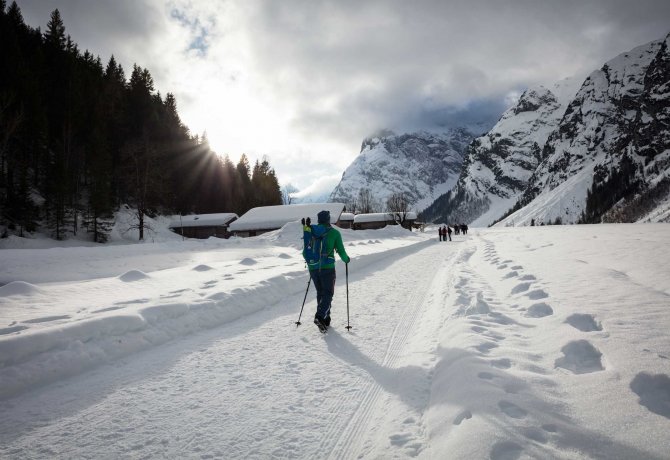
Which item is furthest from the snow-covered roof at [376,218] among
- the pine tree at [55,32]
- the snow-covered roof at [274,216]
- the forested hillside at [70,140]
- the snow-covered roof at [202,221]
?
the pine tree at [55,32]

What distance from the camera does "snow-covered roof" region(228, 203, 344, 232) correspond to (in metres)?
45.3

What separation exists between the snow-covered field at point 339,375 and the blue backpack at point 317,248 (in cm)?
127

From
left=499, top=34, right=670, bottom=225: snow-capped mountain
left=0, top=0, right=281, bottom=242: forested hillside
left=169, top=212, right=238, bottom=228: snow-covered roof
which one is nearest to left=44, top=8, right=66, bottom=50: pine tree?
left=0, top=0, right=281, bottom=242: forested hillside

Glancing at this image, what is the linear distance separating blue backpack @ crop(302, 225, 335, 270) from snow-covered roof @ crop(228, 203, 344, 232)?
38.9 meters

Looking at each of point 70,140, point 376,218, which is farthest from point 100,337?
point 376,218

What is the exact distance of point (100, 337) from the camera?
185 inches

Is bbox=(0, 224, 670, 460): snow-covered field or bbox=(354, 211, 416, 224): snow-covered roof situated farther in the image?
bbox=(354, 211, 416, 224): snow-covered roof

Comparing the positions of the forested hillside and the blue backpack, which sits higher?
the forested hillside

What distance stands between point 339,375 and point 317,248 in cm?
267

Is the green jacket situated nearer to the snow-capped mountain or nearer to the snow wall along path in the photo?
the snow wall along path

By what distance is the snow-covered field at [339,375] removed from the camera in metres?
2.55

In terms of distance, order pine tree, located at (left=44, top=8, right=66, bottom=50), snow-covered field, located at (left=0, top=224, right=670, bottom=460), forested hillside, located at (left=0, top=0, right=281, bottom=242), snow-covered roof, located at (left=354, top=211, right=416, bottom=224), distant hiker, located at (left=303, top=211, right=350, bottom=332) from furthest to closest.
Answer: snow-covered roof, located at (left=354, top=211, right=416, bottom=224) < pine tree, located at (left=44, top=8, right=66, bottom=50) < forested hillside, located at (left=0, top=0, right=281, bottom=242) < distant hiker, located at (left=303, top=211, right=350, bottom=332) < snow-covered field, located at (left=0, top=224, right=670, bottom=460)

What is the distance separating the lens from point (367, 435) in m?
2.80

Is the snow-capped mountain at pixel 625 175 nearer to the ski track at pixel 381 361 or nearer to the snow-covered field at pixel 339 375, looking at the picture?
the ski track at pixel 381 361
